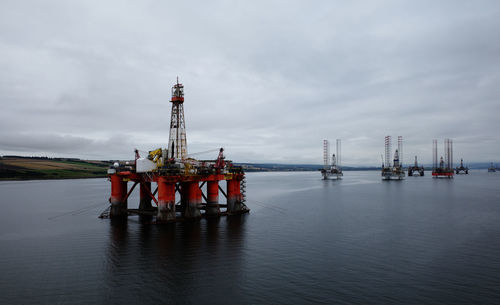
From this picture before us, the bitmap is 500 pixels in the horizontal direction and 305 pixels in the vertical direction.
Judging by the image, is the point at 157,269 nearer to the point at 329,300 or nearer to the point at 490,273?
the point at 329,300

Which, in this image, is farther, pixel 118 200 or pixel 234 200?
pixel 234 200

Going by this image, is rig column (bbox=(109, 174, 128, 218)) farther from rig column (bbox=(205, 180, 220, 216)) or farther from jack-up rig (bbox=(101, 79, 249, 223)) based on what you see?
rig column (bbox=(205, 180, 220, 216))

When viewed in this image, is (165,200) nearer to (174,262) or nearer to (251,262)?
(174,262)

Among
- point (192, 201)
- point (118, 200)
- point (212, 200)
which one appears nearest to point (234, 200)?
point (212, 200)

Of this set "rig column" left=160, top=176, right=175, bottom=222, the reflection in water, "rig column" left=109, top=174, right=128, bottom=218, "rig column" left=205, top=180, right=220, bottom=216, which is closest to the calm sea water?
the reflection in water

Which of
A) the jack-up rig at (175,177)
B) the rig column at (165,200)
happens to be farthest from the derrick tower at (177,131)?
the rig column at (165,200)

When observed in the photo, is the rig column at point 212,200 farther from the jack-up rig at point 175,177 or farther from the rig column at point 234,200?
the rig column at point 234,200
